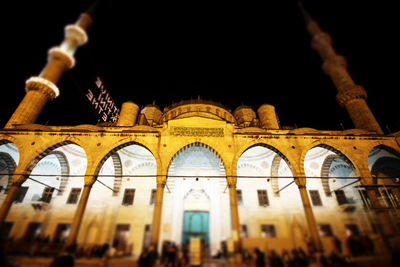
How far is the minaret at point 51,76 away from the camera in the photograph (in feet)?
44.6

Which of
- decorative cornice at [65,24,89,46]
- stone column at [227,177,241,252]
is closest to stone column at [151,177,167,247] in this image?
stone column at [227,177,241,252]

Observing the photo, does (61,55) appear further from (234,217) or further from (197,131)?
(234,217)

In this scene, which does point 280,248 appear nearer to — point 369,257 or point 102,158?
point 369,257

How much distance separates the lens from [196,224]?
11695 mm

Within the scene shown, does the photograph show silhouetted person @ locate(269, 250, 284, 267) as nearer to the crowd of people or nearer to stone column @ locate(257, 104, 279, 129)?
the crowd of people

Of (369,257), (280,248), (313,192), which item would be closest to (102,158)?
(280,248)

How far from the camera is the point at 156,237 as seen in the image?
8.38 meters

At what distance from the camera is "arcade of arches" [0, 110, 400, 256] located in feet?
29.7

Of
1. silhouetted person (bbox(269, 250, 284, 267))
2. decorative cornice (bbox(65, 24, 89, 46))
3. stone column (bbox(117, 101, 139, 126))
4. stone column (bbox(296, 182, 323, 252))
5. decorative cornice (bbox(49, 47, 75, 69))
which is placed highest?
decorative cornice (bbox(65, 24, 89, 46))

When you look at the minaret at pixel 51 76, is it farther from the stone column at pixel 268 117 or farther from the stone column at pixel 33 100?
the stone column at pixel 268 117

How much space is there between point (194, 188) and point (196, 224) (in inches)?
85.6

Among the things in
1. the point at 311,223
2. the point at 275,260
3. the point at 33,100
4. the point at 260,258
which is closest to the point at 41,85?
the point at 33,100

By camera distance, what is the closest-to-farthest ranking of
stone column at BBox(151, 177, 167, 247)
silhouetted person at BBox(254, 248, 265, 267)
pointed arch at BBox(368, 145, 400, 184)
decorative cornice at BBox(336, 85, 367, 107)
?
silhouetted person at BBox(254, 248, 265, 267) → stone column at BBox(151, 177, 167, 247) → pointed arch at BBox(368, 145, 400, 184) → decorative cornice at BBox(336, 85, 367, 107)

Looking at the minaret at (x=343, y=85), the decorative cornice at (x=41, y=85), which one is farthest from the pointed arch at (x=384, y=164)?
the decorative cornice at (x=41, y=85)
